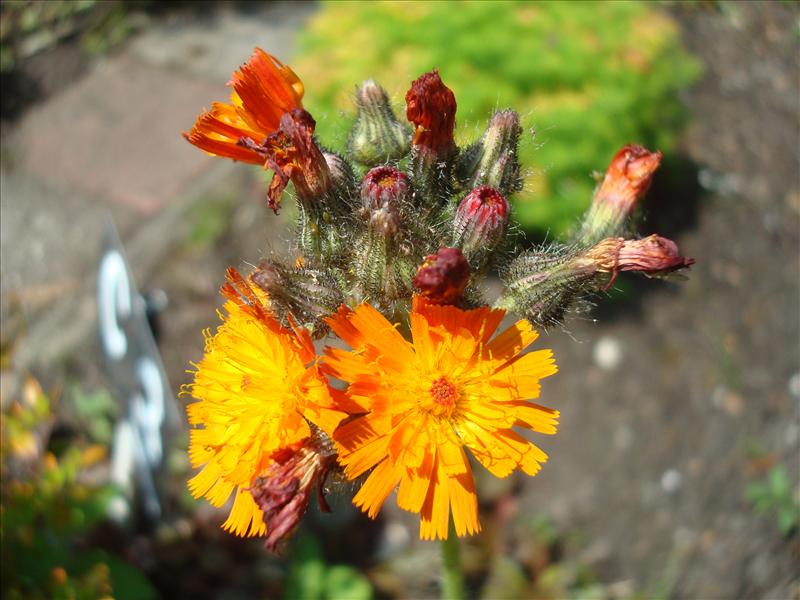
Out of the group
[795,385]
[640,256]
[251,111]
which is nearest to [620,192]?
[640,256]

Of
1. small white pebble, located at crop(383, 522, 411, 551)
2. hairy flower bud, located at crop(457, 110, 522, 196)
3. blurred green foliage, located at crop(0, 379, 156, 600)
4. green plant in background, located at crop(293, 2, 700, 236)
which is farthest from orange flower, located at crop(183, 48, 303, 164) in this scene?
green plant in background, located at crop(293, 2, 700, 236)

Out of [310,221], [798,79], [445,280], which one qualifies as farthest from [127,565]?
[798,79]

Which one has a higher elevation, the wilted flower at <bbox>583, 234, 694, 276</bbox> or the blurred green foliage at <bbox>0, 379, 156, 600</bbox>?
the wilted flower at <bbox>583, 234, 694, 276</bbox>

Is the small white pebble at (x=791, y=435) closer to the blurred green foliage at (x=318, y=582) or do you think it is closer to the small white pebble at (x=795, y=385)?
the small white pebble at (x=795, y=385)

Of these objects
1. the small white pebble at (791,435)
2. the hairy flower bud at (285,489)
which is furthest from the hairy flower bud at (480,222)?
the small white pebble at (791,435)

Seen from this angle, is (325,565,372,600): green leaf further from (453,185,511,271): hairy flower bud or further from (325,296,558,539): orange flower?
(453,185,511,271): hairy flower bud

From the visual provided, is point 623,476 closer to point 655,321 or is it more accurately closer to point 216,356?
point 655,321

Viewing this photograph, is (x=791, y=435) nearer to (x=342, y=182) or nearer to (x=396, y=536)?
(x=396, y=536)
